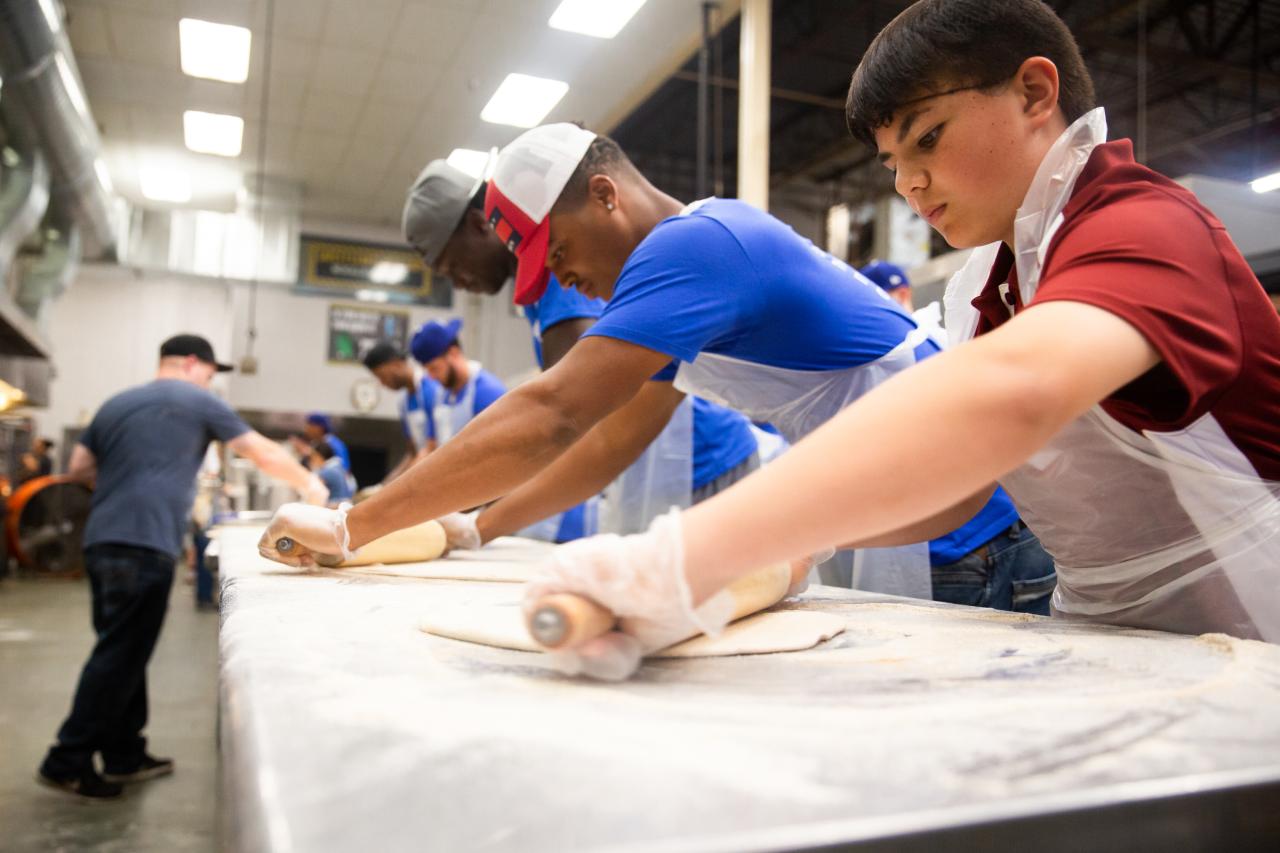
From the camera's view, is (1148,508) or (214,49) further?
(214,49)

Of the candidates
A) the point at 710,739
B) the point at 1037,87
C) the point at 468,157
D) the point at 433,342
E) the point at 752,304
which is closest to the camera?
the point at 710,739

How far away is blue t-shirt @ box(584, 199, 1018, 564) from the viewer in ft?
3.51

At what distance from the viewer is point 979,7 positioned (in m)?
0.83

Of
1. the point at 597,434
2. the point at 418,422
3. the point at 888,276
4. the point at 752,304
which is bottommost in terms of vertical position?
the point at 597,434

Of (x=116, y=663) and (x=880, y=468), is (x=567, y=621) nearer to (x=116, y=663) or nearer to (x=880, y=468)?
(x=880, y=468)

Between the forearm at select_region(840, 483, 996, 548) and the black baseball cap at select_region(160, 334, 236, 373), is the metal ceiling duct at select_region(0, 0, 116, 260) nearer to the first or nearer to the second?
the black baseball cap at select_region(160, 334, 236, 373)

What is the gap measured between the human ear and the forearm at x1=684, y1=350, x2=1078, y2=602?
1.36 feet

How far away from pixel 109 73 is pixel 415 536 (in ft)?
17.7

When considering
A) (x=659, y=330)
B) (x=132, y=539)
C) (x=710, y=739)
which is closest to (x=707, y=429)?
(x=659, y=330)

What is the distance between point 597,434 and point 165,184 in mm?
7356

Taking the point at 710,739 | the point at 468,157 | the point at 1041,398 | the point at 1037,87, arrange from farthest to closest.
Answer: the point at 468,157, the point at 1037,87, the point at 1041,398, the point at 710,739

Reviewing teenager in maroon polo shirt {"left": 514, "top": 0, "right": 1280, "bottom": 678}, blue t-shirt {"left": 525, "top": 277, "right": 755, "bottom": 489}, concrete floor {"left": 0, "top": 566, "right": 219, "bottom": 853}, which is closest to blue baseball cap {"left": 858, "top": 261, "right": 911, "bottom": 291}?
blue t-shirt {"left": 525, "top": 277, "right": 755, "bottom": 489}

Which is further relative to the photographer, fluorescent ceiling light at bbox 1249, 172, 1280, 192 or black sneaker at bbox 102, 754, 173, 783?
black sneaker at bbox 102, 754, 173, 783

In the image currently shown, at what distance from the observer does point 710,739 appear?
454 mm
